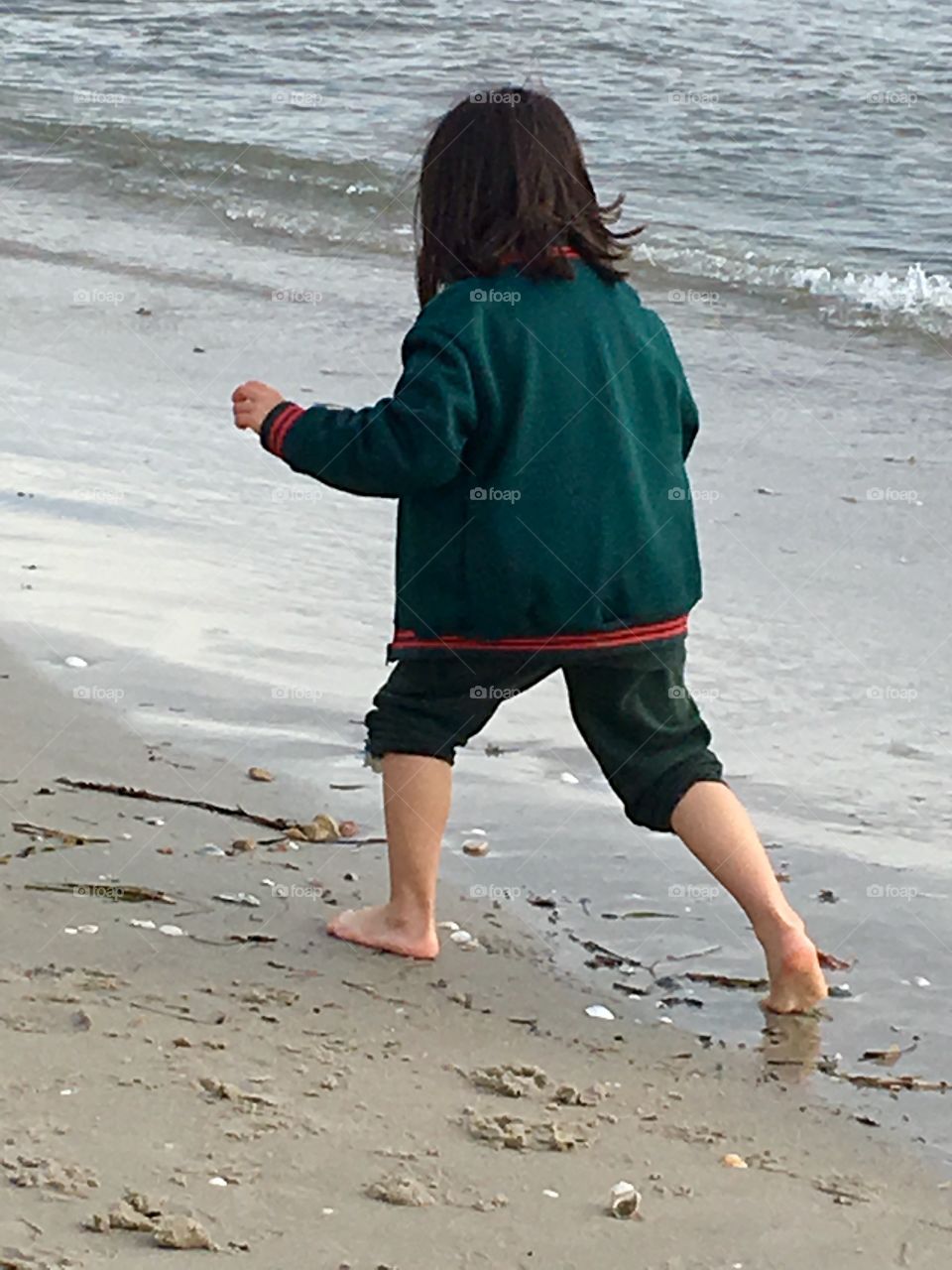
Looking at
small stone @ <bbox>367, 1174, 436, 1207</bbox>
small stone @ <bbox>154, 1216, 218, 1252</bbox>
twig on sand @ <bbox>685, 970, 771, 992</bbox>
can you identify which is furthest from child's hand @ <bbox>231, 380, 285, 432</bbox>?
small stone @ <bbox>154, 1216, 218, 1252</bbox>

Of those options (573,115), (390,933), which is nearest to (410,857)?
(390,933)

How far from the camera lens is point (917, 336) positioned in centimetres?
809

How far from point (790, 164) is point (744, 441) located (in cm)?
475

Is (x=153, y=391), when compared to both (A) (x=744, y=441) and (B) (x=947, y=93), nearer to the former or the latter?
(A) (x=744, y=441)

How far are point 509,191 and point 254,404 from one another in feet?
1.69

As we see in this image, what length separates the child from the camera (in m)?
3.13

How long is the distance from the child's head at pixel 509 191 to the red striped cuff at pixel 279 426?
32 centimetres

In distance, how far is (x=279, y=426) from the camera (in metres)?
3.21

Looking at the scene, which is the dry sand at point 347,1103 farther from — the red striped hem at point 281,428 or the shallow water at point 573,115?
the shallow water at point 573,115

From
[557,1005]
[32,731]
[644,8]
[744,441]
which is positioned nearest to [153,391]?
[744,441]

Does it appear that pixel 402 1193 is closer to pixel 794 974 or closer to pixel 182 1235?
pixel 182 1235

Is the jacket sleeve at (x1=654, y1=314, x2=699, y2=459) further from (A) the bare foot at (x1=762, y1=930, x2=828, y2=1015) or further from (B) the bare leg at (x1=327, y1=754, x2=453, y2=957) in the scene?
(A) the bare foot at (x1=762, y1=930, x2=828, y2=1015)

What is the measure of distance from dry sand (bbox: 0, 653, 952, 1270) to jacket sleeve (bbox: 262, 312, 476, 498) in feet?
2.54

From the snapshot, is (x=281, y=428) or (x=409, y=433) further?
(x=281, y=428)
